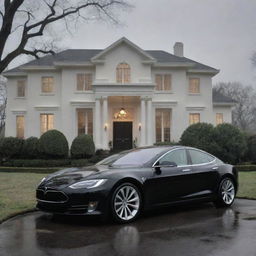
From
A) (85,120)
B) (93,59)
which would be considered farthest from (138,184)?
(85,120)

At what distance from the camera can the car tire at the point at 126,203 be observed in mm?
6266

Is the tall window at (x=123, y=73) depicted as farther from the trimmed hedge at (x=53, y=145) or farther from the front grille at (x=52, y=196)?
the front grille at (x=52, y=196)

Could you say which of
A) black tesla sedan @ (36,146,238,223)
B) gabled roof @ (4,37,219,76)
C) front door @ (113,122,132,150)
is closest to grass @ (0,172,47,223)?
black tesla sedan @ (36,146,238,223)

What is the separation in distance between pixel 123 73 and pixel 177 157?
64.5 ft

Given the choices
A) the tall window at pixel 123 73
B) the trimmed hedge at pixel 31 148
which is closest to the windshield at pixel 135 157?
the trimmed hedge at pixel 31 148

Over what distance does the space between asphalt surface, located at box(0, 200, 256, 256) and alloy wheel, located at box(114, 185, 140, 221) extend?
20cm

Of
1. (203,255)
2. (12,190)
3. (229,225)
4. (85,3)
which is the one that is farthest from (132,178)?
(85,3)

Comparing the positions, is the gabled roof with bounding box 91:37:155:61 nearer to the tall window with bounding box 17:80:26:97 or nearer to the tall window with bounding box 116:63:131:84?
the tall window with bounding box 116:63:131:84

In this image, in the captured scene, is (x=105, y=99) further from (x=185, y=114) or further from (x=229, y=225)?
(x=229, y=225)

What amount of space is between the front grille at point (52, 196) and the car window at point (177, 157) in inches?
81.9

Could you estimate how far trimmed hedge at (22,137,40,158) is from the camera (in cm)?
2405

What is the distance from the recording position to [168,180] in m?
7.08

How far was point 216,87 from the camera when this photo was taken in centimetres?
8538

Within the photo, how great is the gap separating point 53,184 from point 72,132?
68.0 feet
